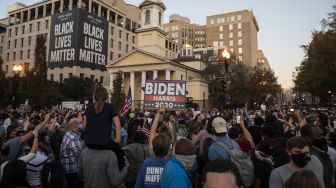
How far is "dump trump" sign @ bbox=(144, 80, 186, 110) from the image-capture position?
9781 mm

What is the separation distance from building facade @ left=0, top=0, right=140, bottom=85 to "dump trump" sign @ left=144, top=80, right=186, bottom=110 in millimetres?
57564

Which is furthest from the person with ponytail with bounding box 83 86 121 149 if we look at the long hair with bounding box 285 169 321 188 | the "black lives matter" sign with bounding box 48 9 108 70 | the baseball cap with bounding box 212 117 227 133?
the "black lives matter" sign with bounding box 48 9 108 70

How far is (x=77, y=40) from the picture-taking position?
6047 centimetres

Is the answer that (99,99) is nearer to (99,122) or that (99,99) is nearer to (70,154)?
(99,122)

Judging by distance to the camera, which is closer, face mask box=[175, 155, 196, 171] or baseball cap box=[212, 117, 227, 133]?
face mask box=[175, 155, 196, 171]

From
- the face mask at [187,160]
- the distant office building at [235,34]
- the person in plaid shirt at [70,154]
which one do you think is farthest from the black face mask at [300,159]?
the distant office building at [235,34]

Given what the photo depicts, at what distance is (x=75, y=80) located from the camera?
57.2m

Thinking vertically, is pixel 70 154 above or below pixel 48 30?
below

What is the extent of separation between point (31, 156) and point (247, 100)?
4528 centimetres

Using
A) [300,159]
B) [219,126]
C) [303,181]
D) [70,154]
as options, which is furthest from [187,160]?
[70,154]

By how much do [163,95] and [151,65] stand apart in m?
45.8

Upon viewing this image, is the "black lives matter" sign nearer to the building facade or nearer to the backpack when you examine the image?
the building facade

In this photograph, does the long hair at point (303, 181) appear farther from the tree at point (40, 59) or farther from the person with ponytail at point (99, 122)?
the tree at point (40, 59)

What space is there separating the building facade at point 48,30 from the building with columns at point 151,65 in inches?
492
